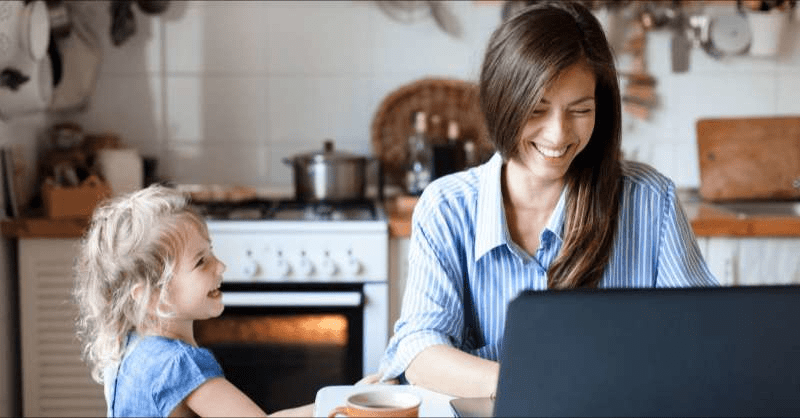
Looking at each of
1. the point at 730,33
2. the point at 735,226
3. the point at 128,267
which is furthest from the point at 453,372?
the point at 730,33

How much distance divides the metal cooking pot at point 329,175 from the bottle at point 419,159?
0.53ft

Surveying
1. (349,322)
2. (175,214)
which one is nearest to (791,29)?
(349,322)

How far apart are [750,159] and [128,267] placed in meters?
2.26

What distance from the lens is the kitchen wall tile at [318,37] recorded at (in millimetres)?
3412

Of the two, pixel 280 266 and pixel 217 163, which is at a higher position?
pixel 217 163

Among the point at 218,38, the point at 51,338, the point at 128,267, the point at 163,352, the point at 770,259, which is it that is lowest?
the point at 51,338

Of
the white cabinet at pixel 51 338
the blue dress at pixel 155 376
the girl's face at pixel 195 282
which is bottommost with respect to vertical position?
the white cabinet at pixel 51 338

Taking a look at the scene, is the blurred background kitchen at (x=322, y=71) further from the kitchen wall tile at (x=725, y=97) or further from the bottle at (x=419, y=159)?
the bottle at (x=419, y=159)

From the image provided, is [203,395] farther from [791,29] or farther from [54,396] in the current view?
[791,29]

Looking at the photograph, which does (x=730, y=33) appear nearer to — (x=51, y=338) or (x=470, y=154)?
(x=470, y=154)

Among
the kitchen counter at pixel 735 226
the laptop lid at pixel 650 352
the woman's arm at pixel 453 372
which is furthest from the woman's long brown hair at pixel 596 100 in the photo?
the kitchen counter at pixel 735 226

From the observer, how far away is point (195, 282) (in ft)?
5.38

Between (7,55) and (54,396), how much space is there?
3.09 feet

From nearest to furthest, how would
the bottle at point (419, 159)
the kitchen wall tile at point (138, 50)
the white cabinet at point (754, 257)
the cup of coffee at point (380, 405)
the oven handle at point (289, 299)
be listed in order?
the cup of coffee at point (380, 405) → the oven handle at point (289, 299) → the white cabinet at point (754, 257) → the bottle at point (419, 159) → the kitchen wall tile at point (138, 50)
